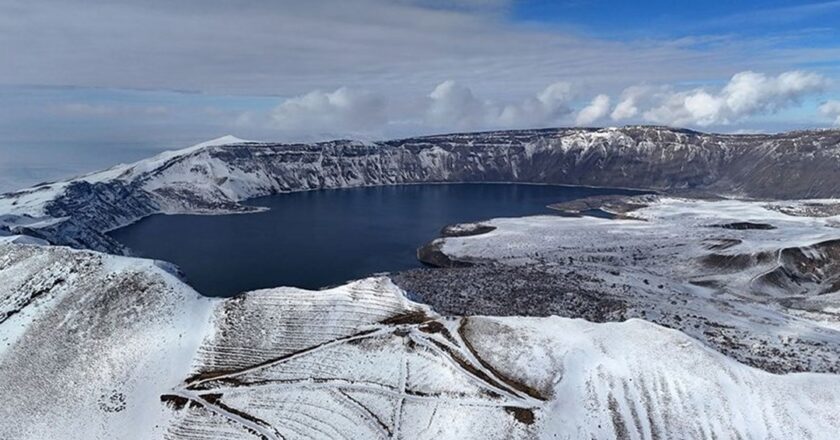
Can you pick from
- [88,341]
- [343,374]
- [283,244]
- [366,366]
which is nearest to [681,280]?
[366,366]

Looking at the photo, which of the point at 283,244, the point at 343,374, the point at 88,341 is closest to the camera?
the point at 343,374

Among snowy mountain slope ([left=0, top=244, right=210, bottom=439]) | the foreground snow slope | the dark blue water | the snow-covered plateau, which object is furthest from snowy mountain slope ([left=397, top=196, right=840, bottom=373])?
snowy mountain slope ([left=0, top=244, right=210, bottom=439])

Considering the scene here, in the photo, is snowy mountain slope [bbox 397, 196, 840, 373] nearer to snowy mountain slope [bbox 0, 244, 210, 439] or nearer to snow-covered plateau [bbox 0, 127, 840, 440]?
snow-covered plateau [bbox 0, 127, 840, 440]

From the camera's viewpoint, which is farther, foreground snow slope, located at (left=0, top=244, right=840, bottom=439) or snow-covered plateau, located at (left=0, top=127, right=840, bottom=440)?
snow-covered plateau, located at (left=0, top=127, right=840, bottom=440)

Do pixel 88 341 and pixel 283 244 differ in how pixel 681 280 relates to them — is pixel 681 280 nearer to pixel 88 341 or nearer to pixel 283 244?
pixel 283 244

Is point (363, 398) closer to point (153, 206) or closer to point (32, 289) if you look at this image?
point (32, 289)

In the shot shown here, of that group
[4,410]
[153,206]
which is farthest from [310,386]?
[153,206]
